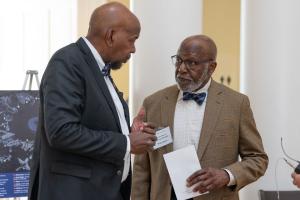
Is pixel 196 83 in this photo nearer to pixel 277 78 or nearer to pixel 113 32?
pixel 113 32

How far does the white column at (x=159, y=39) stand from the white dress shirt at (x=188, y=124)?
0.64 m

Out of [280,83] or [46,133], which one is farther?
[280,83]

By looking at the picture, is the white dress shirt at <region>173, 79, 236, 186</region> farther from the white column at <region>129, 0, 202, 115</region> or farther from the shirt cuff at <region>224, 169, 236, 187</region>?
the white column at <region>129, 0, 202, 115</region>

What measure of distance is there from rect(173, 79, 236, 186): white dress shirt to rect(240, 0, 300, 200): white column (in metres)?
0.88

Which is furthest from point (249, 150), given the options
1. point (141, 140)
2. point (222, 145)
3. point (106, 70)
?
point (106, 70)

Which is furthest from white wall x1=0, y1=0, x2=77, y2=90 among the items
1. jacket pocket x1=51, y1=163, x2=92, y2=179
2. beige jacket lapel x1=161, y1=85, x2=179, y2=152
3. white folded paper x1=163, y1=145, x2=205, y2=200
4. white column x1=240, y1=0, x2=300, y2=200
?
jacket pocket x1=51, y1=163, x2=92, y2=179

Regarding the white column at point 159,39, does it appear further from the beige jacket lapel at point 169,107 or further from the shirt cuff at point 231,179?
the shirt cuff at point 231,179

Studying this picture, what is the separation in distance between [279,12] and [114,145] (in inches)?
69.2

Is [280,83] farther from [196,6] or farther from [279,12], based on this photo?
[196,6]

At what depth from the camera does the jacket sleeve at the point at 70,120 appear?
5.15ft

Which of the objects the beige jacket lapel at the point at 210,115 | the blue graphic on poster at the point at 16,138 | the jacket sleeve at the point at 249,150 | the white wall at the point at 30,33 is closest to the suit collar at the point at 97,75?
the beige jacket lapel at the point at 210,115

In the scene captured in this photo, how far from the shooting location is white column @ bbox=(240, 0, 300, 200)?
2914 mm

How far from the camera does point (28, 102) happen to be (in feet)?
11.0

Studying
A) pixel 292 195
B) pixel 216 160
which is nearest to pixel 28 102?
pixel 216 160
